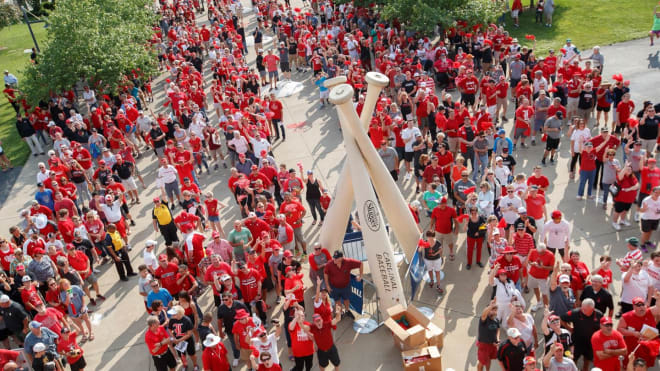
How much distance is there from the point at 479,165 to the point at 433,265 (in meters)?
4.28

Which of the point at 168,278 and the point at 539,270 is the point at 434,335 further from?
the point at 168,278

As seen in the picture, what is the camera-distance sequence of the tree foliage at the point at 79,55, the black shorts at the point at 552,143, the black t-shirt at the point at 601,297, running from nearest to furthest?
the black t-shirt at the point at 601,297 < the black shorts at the point at 552,143 < the tree foliage at the point at 79,55

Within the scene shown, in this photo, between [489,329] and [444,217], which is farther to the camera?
[444,217]

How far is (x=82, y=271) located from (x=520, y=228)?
352 inches

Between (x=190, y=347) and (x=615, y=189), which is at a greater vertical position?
(x=615, y=189)

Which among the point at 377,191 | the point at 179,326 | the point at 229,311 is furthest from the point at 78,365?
the point at 377,191

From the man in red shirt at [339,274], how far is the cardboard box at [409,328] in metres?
0.96

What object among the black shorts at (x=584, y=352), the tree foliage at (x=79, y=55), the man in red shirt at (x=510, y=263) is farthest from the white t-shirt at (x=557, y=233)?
the tree foliage at (x=79, y=55)

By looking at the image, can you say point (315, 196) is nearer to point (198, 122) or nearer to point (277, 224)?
point (277, 224)

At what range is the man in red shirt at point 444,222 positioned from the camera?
11352 millimetres

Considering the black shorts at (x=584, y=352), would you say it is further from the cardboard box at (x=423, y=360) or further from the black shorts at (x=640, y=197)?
the black shorts at (x=640, y=197)

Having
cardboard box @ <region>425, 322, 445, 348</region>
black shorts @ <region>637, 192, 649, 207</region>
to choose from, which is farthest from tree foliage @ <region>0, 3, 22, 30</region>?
black shorts @ <region>637, 192, 649, 207</region>

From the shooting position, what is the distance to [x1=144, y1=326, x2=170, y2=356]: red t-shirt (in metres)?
8.95

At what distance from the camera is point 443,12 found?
21.5 meters
